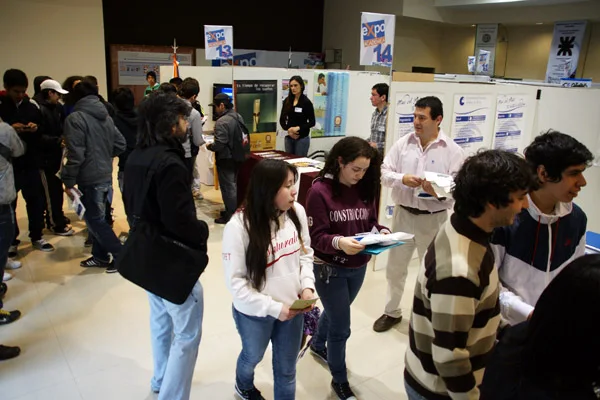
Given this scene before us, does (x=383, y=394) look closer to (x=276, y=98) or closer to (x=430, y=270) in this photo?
(x=430, y=270)

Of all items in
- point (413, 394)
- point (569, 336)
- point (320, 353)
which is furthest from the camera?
point (320, 353)

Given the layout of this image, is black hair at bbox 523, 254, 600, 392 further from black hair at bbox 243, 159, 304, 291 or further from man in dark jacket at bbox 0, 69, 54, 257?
man in dark jacket at bbox 0, 69, 54, 257

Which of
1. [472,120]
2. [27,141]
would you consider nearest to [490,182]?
[472,120]

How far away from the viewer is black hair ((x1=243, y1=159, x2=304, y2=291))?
1.87 metres

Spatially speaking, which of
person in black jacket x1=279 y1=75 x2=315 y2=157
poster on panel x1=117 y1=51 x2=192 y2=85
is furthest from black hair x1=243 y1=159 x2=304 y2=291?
poster on panel x1=117 y1=51 x2=192 y2=85

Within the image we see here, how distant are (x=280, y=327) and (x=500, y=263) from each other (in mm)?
966

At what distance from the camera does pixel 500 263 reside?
1828 millimetres

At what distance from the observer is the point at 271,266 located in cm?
194

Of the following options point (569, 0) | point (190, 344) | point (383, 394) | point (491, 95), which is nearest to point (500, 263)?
point (383, 394)

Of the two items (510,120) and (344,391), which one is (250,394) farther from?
→ (510,120)

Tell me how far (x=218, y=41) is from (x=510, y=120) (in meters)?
3.99

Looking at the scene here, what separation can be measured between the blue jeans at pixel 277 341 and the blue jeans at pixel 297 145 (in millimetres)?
4531

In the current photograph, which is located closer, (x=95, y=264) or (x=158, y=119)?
(x=158, y=119)

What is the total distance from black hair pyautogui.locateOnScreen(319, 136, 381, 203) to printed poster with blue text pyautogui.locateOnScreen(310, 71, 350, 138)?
5.01 meters
